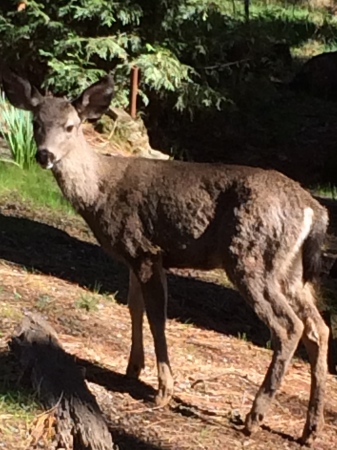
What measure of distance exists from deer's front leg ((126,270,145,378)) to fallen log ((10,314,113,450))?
0.83m

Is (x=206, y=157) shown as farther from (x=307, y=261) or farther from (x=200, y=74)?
(x=307, y=261)

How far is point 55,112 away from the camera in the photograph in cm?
642

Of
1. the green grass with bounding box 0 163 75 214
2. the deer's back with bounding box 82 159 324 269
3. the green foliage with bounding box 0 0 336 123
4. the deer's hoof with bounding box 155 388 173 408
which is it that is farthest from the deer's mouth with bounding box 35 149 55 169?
the green foliage with bounding box 0 0 336 123

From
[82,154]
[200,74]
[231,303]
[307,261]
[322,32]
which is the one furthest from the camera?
[322,32]

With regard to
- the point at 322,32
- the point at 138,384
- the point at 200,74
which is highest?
the point at 322,32

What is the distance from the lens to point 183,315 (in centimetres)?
828

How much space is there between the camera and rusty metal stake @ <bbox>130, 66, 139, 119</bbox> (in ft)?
44.3

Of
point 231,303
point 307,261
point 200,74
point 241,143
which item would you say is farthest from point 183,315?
point 241,143

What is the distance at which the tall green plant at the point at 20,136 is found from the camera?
11.1m

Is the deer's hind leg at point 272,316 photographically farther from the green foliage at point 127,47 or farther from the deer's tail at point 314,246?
the green foliage at point 127,47

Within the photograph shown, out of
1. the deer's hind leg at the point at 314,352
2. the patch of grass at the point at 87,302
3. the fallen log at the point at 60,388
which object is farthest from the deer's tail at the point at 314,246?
the patch of grass at the point at 87,302

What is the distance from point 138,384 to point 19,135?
5.19m

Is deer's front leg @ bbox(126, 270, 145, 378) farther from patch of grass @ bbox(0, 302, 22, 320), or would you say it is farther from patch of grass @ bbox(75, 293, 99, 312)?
patch of grass @ bbox(75, 293, 99, 312)

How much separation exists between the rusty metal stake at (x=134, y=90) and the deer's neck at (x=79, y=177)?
23.6 feet
